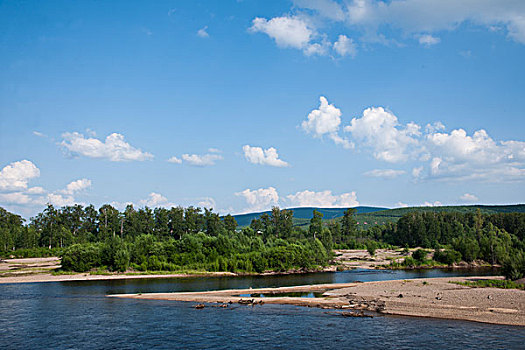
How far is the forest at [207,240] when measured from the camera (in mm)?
103750

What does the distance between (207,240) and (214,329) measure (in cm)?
7320

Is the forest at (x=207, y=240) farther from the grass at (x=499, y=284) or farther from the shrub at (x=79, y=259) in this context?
the grass at (x=499, y=284)

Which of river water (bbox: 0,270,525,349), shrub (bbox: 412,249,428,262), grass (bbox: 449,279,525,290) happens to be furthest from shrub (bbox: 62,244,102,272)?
shrub (bbox: 412,249,428,262)

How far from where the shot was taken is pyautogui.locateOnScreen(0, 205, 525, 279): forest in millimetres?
103750

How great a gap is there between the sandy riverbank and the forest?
19.0 m

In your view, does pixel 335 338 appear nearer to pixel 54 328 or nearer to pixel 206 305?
pixel 206 305

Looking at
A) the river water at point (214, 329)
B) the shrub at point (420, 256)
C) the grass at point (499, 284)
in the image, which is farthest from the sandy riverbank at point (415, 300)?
the shrub at point (420, 256)

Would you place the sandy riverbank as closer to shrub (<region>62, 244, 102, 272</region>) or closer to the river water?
the river water

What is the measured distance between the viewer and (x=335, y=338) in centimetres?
3750

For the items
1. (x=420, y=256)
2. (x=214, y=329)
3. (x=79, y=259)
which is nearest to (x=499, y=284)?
(x=214, y=329)

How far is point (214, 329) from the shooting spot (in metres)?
42.2

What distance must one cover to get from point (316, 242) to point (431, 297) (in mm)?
65464

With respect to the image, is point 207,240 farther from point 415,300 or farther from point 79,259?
point 415,300

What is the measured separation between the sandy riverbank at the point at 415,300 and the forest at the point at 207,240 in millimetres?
19015
